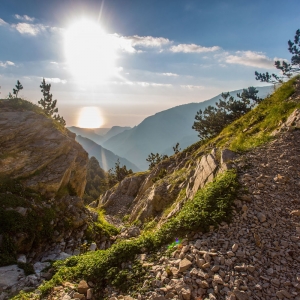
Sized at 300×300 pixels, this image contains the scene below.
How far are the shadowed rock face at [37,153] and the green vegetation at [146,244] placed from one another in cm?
866

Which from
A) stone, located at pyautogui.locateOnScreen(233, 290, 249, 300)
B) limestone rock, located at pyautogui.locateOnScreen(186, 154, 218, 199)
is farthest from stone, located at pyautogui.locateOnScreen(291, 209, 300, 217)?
limestone rock, located at pyautogui.locateOnScreen(186, 154, 218, 199)

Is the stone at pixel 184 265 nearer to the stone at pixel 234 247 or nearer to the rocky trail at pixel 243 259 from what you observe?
the rocky trail at pixel 243 259

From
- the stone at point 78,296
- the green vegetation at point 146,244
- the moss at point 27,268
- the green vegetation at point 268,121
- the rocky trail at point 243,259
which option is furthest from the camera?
the green vegetation at point 268,121

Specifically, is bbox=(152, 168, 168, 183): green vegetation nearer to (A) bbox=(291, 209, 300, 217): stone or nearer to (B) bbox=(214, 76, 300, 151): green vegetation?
(B) bbox=(214, 76, 300, 151): green vegetation

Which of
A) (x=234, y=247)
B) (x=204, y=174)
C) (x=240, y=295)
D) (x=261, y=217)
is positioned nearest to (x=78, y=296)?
(x=240, y=295)

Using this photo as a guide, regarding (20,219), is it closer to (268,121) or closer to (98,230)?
(98,230)

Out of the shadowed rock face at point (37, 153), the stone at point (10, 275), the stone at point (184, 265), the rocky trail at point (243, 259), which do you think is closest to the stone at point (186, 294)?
the rocky trail at point (243, 259)

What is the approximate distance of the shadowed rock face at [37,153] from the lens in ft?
50.7

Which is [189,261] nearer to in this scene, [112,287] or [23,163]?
[112,287]

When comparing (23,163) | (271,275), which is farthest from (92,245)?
(271,275)

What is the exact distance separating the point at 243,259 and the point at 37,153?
15994 millimetres

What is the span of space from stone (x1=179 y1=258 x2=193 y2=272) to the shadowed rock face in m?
12.1

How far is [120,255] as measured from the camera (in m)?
7.94

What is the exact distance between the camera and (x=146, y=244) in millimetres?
8234
